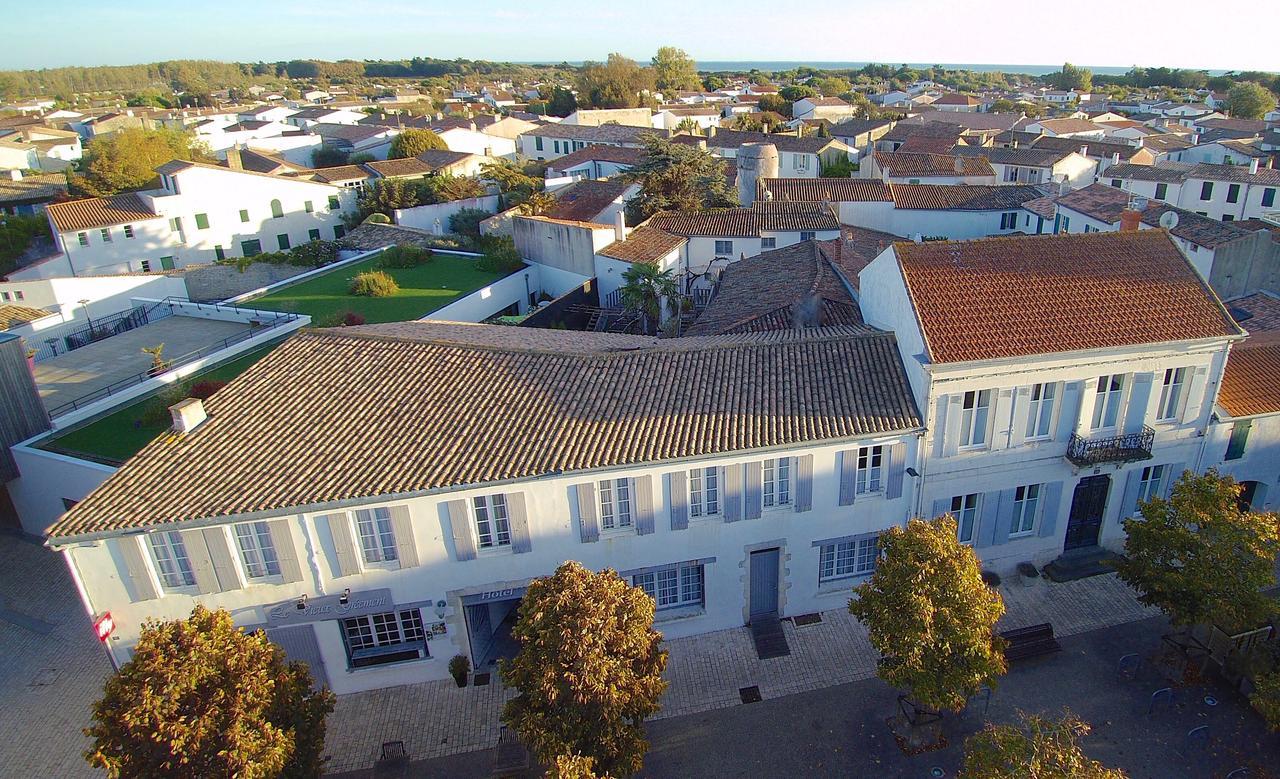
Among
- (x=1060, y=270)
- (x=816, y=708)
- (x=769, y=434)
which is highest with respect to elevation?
(x=1060, y=270)

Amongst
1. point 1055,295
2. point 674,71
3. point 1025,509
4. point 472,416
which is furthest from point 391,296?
point 674,71

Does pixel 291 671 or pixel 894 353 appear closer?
pixel 291 671

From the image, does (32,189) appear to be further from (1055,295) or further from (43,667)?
(1055,295)

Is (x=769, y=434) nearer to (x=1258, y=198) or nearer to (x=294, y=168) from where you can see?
(x=1258, y=198)

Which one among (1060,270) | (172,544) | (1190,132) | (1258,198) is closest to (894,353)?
(1060,270)

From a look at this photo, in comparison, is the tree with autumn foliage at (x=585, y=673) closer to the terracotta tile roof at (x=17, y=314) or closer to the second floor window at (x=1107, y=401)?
the second floor window at (x=1107, y=401)

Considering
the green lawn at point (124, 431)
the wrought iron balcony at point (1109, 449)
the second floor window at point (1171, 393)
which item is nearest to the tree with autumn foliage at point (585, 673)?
the wrought iron balcony at point (1109, 449)

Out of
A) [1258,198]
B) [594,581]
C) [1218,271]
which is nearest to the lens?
[594,581]

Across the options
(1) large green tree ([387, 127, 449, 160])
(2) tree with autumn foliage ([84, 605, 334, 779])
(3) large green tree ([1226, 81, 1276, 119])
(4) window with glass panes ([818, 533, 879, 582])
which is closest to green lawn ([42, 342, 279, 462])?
(2) tree with autumn foliage ([84, 605, 334, 779])
